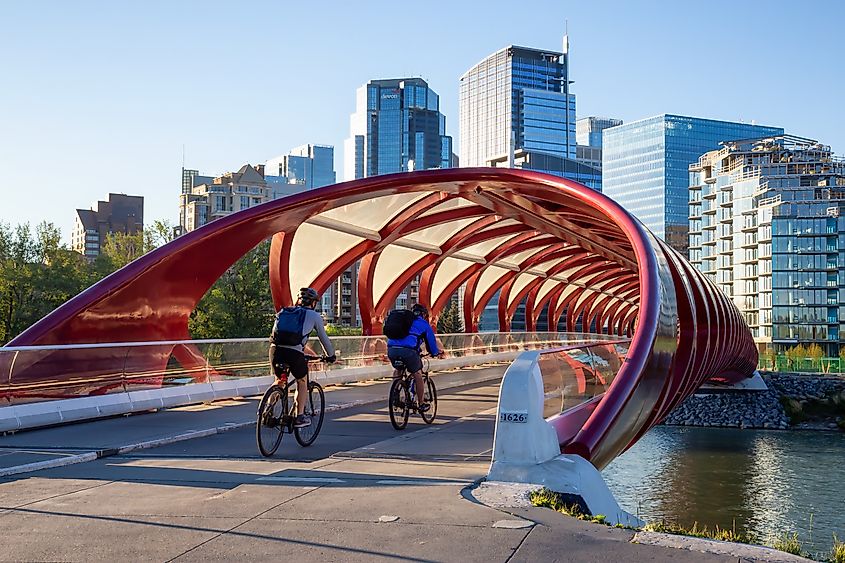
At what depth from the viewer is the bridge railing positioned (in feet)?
37.6

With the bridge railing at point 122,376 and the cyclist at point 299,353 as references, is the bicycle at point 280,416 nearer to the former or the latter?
the cyclist at point 299,353

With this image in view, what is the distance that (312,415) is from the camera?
10281 millimetres

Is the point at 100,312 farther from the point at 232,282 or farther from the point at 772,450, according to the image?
the point at 232,282

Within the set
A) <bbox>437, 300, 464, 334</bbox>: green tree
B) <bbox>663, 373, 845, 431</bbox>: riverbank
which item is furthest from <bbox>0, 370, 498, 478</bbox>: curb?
<bbox>437, 300, 464, 334</bbox>: green tree

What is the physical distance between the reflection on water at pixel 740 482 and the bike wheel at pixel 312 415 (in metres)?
10.8

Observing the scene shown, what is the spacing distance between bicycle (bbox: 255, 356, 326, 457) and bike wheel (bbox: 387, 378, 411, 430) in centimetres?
149

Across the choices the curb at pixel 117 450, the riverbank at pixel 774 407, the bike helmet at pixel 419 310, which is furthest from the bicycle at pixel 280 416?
the riverbank at pixel 774 407

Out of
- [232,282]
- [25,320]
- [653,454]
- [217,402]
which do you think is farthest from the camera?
[232,282]

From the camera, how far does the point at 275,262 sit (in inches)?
966

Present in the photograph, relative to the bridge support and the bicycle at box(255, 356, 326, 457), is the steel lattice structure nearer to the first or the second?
the bridge support

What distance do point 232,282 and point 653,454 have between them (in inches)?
1491

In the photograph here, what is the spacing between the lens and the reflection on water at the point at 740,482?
69.1 ft

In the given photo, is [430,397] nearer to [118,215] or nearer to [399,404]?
[399,404]

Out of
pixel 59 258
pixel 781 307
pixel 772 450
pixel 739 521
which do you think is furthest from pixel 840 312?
pixel 739 521
